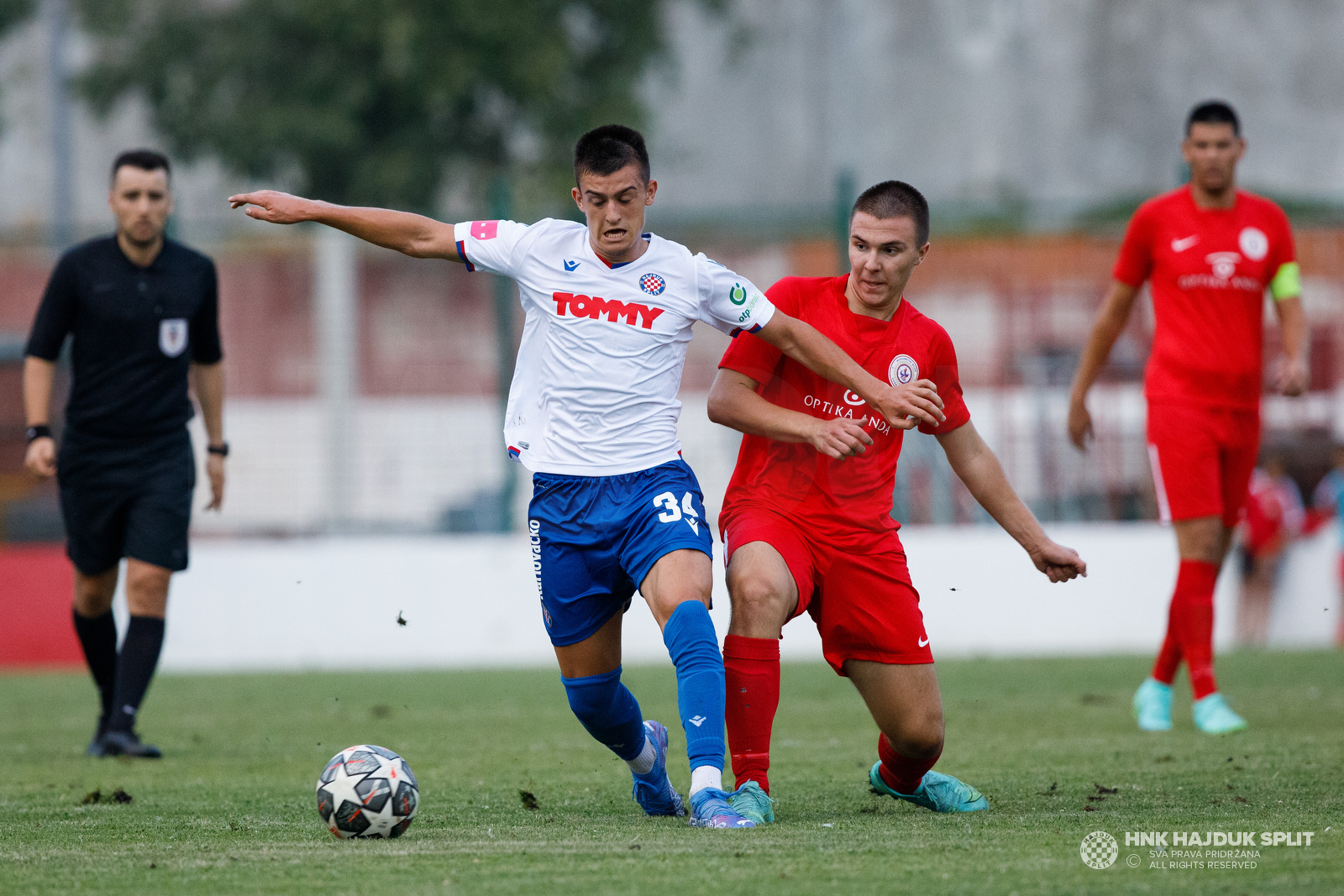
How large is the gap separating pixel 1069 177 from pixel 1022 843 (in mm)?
29593

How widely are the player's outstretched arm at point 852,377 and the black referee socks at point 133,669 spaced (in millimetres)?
3407

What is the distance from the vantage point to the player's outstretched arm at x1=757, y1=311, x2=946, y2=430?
495cm

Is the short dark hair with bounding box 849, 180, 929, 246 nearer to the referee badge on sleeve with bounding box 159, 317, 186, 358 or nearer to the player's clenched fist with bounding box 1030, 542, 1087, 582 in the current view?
the player's clenched fist with bounding box 1030, 542, 1087, 582

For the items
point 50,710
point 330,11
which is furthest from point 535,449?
point 330,11

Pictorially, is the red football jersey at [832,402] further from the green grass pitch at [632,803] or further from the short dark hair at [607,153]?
the green grass pitch at [632,803]

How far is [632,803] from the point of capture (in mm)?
5605

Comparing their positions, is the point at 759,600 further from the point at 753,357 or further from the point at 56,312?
the point at 56,312

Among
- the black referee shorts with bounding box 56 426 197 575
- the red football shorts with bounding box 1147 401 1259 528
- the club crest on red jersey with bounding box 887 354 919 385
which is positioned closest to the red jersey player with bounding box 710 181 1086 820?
the club crest on red jersey with bounding box 887 354 919 385

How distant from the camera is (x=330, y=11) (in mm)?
25219

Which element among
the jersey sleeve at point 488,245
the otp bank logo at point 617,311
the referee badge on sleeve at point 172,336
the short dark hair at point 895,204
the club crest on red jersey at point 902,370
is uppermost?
the short dark hair at point 895,204

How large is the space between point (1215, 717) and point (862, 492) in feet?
9.67

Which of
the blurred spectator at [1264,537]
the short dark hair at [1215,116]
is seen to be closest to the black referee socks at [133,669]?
the short dark hair at [1215,116]

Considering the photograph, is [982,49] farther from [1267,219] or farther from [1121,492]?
[1267,219]

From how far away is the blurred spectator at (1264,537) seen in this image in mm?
14000
